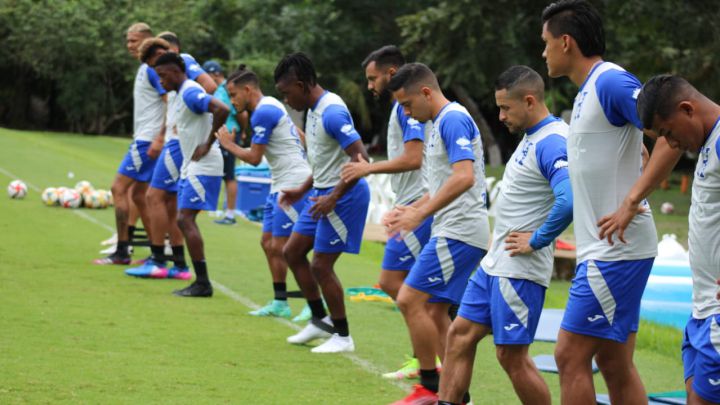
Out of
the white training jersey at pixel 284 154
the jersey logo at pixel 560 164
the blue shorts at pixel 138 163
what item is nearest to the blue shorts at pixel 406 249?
the white training jersey at pixel 284 154

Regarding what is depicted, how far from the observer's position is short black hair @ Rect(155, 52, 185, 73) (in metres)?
11.2

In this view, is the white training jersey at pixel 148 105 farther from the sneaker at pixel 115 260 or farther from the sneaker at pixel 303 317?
the sneaker at pixel 303 317

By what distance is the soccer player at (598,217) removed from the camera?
536cm

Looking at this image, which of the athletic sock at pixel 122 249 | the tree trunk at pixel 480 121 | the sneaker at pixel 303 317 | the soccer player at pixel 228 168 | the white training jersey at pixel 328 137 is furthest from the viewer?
the tree trunk at pixel 480 121

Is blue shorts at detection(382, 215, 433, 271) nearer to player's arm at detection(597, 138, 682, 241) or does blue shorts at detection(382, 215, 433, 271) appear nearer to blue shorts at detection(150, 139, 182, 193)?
player's arm at detection(597, 138, 682, 241)

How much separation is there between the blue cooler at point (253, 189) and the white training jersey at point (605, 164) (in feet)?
46.2

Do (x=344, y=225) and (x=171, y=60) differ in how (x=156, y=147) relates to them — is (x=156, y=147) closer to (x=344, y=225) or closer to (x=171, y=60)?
(x=171, y=60)

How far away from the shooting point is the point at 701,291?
4.98 metres

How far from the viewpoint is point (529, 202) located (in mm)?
5965

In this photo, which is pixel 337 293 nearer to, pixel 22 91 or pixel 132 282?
pixel 132 282

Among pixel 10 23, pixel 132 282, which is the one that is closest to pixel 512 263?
pixel 132 282

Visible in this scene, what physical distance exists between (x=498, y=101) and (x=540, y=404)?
162 centimetres

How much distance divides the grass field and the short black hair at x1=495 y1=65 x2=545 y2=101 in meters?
2.34

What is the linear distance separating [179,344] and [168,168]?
3286 millimetres
